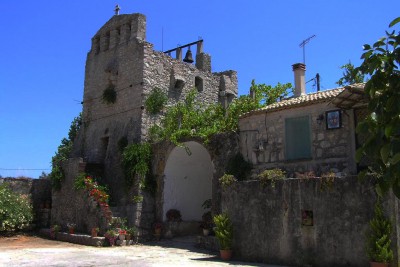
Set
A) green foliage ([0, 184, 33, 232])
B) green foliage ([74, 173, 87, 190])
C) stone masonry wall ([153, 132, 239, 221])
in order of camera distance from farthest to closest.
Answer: green foliage ([0, 184, 33, 232])
green foliage ([74, 173, 87, 190])
stone masonry wall ([153, 132, 239, 221])

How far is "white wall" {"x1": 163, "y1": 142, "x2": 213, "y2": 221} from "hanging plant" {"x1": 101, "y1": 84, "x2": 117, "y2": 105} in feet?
16.6

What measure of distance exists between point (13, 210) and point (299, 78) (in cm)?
1417

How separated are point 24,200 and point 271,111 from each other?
13431 millimetres

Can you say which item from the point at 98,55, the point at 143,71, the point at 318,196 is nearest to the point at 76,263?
the point at 318,196

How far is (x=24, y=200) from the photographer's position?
21.3 metres

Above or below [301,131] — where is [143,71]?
above

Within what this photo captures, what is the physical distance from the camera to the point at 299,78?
16.8 meters

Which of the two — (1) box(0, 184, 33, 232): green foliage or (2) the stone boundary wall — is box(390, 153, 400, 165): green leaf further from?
(2) the stone boundary wall

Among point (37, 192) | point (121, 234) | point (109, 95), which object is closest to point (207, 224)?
point (121, 234)

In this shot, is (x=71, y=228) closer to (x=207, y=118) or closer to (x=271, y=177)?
(x=207, y=118)

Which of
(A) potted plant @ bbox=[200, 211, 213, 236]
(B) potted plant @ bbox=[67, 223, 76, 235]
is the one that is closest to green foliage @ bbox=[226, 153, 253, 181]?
(A) potted plant @ bbox=[200, 211, 213, 236]

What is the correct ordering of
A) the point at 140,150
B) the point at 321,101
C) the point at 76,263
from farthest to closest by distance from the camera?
the point at 140,150 < the point at 321,101 < the point at 76,263

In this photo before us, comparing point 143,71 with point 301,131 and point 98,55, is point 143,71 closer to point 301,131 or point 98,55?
point 98,55

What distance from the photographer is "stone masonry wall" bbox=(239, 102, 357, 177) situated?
503 inches
